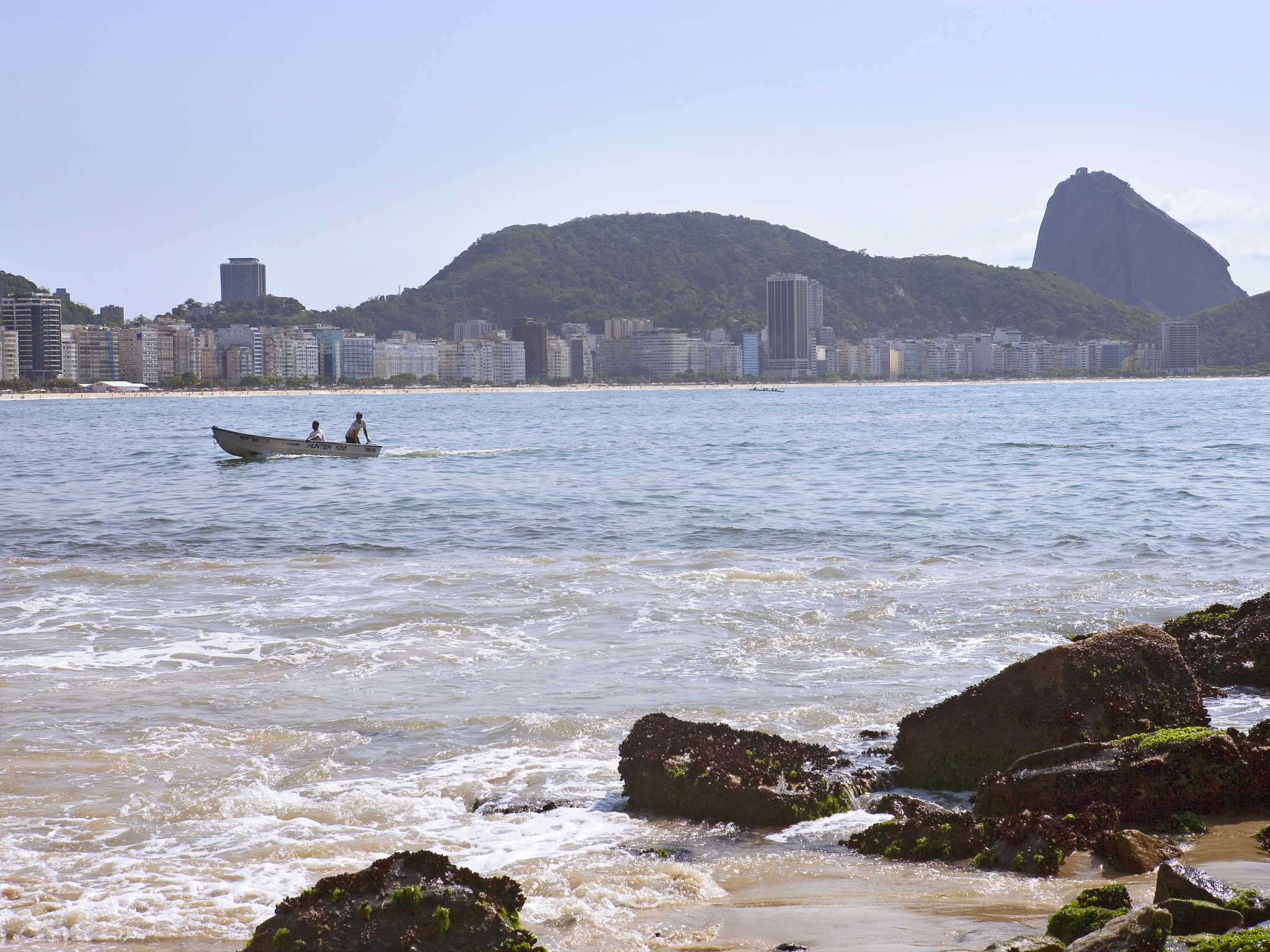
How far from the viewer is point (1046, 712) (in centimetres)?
664

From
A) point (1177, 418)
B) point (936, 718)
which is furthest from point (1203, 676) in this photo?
point (1177, 418)

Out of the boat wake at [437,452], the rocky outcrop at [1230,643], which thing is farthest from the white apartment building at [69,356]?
the rocky outcrop at [1230,643]

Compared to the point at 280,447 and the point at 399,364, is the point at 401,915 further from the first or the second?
the point at 399,364

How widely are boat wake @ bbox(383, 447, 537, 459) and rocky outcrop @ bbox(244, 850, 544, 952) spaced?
33.3 m

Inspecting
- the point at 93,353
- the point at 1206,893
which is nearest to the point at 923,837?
the point at 1206,893

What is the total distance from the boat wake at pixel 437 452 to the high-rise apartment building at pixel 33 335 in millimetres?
139186

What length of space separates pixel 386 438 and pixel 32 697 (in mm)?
44439

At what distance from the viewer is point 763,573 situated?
13938mm

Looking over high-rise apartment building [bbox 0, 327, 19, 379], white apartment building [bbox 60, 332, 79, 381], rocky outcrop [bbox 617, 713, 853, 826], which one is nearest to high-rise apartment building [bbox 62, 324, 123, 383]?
white apartment building [bbox 60, 332, 79, 381]

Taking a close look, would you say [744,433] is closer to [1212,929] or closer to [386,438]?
[386,438]

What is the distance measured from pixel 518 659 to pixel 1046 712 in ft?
15.1

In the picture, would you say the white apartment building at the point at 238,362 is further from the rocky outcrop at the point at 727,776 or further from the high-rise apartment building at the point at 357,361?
the rocky outcrop at the point at 727,776

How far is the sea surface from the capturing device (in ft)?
16.8

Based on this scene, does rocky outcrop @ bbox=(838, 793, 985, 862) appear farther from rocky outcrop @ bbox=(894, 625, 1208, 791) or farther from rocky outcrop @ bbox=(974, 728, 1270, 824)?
rocky outcrop @ bbox=(894, 625, 1208, 791)
